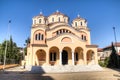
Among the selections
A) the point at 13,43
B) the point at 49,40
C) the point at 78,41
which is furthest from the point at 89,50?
the point at 13,43

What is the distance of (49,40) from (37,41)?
4416mm

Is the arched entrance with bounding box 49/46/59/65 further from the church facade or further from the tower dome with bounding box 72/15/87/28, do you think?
the tower dome with bounding box 72/15/87/28

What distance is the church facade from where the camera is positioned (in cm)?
3244

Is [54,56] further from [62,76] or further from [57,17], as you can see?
[62,76]

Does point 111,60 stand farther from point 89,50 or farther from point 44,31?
point 44,31

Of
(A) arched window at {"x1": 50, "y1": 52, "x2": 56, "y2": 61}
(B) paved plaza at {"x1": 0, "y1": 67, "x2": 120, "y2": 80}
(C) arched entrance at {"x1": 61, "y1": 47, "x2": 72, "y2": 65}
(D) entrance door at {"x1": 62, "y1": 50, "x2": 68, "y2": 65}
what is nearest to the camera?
(B) paved plaza at {"x1": 0, "y1": 67, "x2": 120, "y2": 80}

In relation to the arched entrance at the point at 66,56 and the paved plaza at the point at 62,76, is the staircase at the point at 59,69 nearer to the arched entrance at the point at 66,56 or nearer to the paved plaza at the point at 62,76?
the paved plaza at the point at 62,76

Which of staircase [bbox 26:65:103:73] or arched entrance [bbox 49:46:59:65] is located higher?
arched entrance [bbox 49:46:59:65]

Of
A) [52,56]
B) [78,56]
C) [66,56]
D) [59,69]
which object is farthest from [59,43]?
[78,56]

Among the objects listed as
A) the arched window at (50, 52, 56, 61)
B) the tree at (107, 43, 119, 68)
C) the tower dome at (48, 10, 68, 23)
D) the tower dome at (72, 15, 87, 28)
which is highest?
the tower dome at (48, 10, 68, 23)

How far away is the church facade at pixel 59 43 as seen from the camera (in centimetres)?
3244

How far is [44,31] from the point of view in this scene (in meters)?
36.1

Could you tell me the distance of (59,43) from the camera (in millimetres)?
32750

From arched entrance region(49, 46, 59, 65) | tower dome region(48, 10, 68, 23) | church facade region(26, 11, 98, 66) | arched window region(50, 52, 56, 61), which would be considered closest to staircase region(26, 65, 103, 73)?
church facade region(26, 11, 98, 66)
